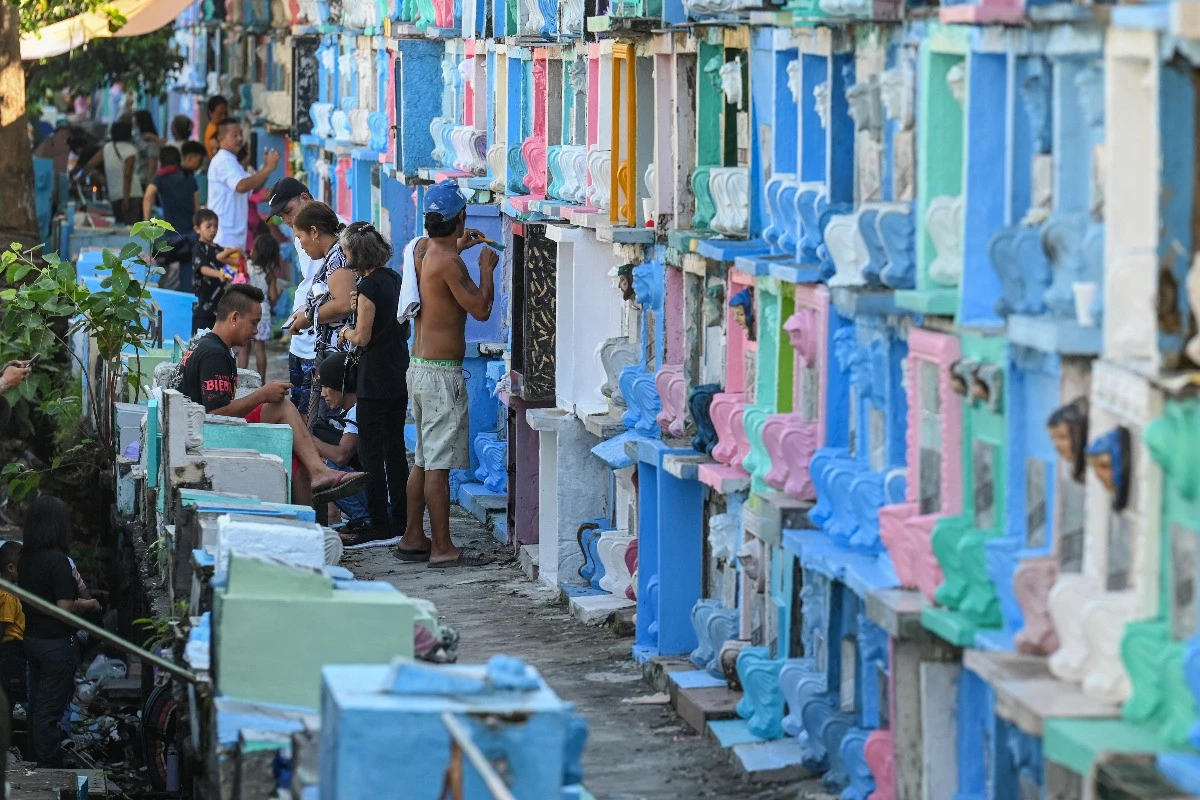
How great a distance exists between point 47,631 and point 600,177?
12.5ft

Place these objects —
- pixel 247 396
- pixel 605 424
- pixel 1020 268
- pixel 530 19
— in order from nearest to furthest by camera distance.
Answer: pixel 1020 268 → pixel 605 424 → pixel 247 396 → pixel 530 19

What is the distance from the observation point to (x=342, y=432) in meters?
13.5

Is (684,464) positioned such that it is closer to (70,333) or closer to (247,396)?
(247,396)

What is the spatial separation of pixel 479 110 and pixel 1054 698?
10538 millimetres

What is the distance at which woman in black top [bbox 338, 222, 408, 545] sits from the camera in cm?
1287

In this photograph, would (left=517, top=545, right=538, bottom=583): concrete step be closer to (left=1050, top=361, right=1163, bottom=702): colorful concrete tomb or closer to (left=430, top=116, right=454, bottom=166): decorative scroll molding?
(left=430, top=116, right=454, bottom=166): decorative scroll molding

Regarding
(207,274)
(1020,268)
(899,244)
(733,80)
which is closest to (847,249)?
(899,244)

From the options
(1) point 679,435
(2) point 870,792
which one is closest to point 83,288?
(1) point 679,435

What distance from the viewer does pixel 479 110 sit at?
52.2 feet

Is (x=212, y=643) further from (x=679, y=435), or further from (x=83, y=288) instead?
(x=83, y=288)

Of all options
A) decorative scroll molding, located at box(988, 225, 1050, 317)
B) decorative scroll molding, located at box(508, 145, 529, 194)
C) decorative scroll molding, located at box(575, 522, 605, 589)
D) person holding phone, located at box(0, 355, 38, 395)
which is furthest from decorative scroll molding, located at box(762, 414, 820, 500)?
person holding phone, located at box(0, 355, 38, 395)

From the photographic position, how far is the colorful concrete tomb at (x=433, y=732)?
18.7 feet

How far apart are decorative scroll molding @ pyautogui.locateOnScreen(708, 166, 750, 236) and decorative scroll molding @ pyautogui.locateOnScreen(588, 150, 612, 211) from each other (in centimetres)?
158

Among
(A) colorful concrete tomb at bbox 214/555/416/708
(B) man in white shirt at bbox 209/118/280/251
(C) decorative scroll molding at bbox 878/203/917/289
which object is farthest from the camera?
(B) man in white shirt at bbox 209/118/280/251
